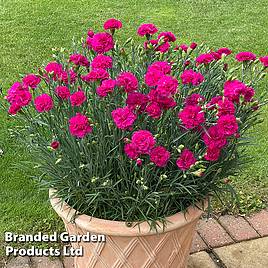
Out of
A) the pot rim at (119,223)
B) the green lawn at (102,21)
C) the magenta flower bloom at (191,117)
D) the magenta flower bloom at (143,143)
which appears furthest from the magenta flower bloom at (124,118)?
the green lawn at (102,21)

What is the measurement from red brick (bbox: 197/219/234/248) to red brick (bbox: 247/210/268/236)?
17 cm

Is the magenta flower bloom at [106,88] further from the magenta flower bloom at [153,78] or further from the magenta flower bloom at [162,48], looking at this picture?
the magenta flower bloom at [162,48]

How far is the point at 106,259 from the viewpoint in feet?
6.52

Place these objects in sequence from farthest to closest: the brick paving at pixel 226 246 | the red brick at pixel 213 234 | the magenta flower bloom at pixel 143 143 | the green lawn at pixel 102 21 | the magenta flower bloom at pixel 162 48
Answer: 1. the green lawn at pixel 102 21
2. the red brick at pixel 213 234
3. the brick paving at pixel 226 246
4. the magenta flower bloom at pixel 162 48
5. the magenta flower bloom at pixel 143 143

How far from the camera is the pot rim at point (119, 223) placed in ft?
6.08

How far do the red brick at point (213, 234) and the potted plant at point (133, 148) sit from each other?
51cm

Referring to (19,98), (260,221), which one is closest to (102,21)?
(260,221)

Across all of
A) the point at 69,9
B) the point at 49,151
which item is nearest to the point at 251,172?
the point at 49,151

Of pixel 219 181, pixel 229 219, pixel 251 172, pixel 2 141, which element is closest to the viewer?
pixel 219 181

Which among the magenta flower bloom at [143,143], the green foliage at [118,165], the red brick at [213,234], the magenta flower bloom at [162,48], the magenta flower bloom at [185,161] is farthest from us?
the red brick at [213,234]

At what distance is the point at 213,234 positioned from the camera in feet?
8.48

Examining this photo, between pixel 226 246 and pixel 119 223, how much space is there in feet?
2.81

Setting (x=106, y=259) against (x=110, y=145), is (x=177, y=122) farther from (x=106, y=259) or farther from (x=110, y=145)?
(x=106, y=259)

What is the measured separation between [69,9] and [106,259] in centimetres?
411
